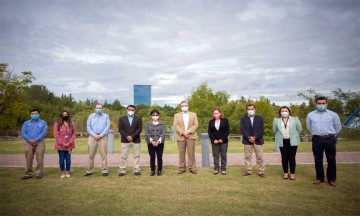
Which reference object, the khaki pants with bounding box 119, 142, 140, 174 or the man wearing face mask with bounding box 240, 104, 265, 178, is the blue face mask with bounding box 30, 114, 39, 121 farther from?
the man wearing face mask with bounding box 240, 104, 265, 178

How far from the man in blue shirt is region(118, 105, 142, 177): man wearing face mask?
7.87 ft

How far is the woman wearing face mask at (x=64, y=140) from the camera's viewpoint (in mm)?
7930

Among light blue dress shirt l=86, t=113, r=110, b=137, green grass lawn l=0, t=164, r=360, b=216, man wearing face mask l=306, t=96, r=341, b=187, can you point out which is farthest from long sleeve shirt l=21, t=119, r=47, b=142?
man wearing face mask l=306, t=96, r=341, b=187

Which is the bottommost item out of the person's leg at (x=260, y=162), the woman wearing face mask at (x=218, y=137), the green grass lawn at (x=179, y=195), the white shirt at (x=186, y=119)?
the green grass lawn at (x=179, y=195)

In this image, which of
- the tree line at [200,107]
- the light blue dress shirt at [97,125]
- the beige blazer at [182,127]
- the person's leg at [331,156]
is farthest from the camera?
the tree line at [200,107]

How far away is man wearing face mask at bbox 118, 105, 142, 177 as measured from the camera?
8.23 m

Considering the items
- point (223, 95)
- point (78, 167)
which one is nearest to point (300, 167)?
point (78, 167)

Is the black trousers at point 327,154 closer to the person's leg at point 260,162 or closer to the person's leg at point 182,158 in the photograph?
the person's leg at point 260,162

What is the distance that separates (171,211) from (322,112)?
5.08 metres

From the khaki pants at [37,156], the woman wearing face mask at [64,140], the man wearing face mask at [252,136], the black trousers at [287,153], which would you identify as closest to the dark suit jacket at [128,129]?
the woman wearing face mask at [64,140]

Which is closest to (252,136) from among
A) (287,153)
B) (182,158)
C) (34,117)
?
(287,153)

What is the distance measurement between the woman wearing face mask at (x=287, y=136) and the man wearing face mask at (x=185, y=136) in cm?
264

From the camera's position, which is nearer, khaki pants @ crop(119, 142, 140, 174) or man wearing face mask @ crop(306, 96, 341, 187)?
man wearing face mask @ crop(306, 96, 341, 187)

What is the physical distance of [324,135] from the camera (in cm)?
700
